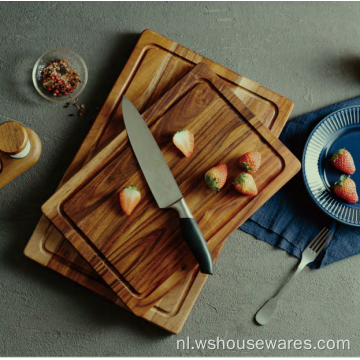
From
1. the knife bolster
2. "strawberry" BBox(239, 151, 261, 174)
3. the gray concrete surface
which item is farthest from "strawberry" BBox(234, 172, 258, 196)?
the gray concrete surface

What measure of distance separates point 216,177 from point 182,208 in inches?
5.2

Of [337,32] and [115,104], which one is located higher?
[337,32]

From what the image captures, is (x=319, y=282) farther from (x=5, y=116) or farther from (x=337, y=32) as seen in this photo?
(x=5, y=116)

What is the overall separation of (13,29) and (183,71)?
618 mm

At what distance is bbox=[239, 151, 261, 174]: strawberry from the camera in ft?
3.44

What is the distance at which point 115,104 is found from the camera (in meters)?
1.17

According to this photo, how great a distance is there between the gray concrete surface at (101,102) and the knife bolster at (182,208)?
0.30 metres

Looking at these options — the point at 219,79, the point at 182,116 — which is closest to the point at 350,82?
the point at 219,79

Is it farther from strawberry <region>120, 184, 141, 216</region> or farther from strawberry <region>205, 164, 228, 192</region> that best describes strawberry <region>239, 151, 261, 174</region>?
strawberry <region>120, 184, 141, 216</region>

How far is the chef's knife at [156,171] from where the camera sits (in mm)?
1021

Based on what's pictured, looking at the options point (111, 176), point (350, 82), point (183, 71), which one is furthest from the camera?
point (350, 82)

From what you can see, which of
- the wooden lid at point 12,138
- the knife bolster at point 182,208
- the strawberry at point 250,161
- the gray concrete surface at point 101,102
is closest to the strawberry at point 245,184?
the strawberry at point 250,161

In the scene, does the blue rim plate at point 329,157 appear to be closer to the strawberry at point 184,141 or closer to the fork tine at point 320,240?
the fork tine at point 320,240

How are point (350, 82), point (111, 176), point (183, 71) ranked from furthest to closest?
point (350, 82) < point (183, 71) < point (111, 176)
